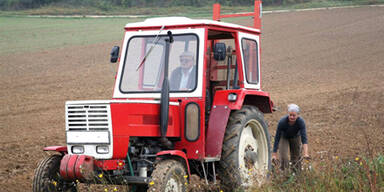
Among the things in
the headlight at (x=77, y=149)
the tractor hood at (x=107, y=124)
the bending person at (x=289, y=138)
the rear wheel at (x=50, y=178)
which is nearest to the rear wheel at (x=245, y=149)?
the bending person at (x=289, y=138)

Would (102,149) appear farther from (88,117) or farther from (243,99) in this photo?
(243,99)

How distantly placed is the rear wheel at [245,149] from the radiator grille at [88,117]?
1578mm

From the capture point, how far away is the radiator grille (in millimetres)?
5234

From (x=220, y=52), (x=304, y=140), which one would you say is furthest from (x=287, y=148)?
(x=220, y=52)

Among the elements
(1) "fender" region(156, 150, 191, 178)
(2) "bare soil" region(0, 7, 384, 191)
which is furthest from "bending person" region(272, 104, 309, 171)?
(1) "fender" region(156, 150, 191, 178)

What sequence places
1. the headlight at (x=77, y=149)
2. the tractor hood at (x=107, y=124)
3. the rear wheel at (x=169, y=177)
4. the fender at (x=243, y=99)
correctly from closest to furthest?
the rear wheel at (x=169, y=177), the tractor hood at (x=107, y=124), the headlight at (x=77, y=149), the fender at (x=243, y=99)

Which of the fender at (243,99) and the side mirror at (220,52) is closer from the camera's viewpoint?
the side mirror at (220,52)

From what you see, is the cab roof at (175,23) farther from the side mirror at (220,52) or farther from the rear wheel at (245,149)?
the rear wheel at (245,149)

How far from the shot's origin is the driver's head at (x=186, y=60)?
19.9 ft

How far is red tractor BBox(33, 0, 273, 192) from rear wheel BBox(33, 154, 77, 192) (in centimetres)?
1

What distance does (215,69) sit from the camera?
723cm

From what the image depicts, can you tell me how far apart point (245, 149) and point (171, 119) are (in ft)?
4.49

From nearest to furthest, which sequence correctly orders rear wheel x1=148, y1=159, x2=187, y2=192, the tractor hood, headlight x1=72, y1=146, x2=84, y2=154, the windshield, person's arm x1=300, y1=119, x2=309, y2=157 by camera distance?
rear wheel x1=148, y1=159, x2=187, y2=192 < the tractor hood < headlight x1=72, y1=146, x2=84, y2=154 < the windshield < person's arm x1=300, y1=119, x2=309, y2=157

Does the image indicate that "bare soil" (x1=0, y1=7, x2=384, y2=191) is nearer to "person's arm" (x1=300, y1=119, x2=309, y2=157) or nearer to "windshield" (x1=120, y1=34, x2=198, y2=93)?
"person's arm" (x1=300, y1=119, x2=309, y2=157)
